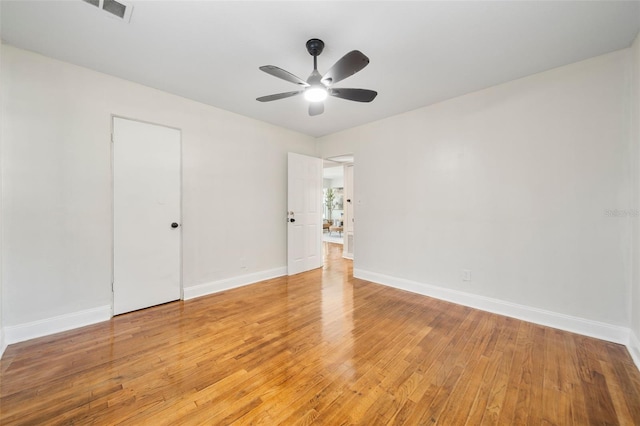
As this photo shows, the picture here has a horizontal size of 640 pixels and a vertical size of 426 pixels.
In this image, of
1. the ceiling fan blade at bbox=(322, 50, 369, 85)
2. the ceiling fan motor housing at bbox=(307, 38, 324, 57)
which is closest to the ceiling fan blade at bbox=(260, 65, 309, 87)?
the ceiling fan blade at bbox=(322, 50, 369, 85)

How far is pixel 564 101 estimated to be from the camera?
2514 mm

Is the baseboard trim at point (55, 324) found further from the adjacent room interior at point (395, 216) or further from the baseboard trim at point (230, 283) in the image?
the baseboard trim at point (230, 283)

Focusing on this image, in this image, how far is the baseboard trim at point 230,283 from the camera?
3371mm

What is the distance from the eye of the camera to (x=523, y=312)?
273cm

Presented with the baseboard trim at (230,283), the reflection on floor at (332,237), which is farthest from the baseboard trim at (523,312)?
the reflection on floor at (332,237)

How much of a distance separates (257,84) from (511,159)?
3.09 metres

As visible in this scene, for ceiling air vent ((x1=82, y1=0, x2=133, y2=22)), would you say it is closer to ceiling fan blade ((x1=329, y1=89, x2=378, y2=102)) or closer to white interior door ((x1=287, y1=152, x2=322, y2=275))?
ceiling fan blade ((x1=329, y1=89, x2=378, y2=102))

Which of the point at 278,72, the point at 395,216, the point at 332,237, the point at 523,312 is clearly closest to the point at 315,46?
the point at 278,72

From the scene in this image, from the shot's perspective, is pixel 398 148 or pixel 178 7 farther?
pixel 398 148

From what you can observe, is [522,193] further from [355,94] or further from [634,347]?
[355,94]

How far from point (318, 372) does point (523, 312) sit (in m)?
2.45

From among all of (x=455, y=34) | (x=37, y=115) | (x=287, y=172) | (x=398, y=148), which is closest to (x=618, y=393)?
(x=455, y=34)

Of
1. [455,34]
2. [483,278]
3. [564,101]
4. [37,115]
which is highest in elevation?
[455,34]

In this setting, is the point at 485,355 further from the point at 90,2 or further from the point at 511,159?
the point at 90,2
